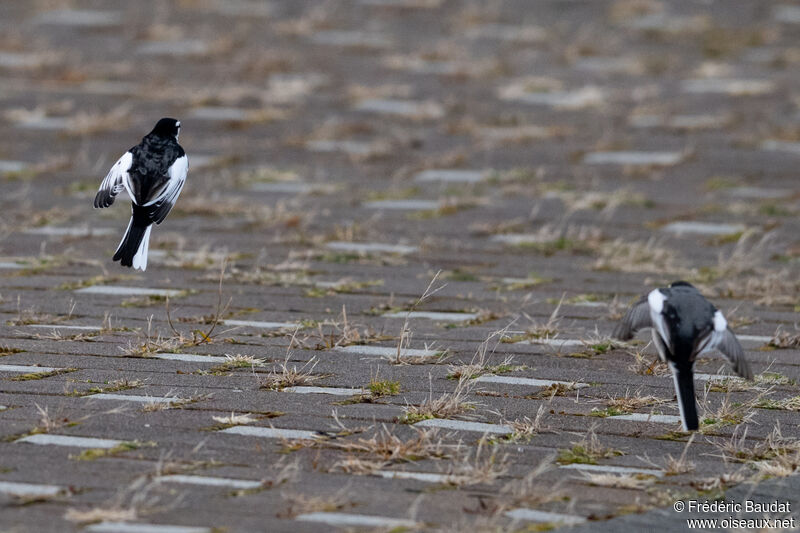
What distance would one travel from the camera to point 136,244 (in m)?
8.04

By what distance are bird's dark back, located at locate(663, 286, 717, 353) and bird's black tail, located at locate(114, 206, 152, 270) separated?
9.65 feet

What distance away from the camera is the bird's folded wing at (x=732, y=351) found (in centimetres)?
619

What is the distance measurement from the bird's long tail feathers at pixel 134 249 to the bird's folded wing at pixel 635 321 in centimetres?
266

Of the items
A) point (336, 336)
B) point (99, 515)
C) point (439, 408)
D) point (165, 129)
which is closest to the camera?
point (99, 515)

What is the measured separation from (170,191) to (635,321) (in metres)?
2.81

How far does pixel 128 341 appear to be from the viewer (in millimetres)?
7543

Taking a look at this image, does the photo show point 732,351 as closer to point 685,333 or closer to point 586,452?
point 685,333

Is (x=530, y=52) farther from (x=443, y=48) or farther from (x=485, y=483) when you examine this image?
(x=485, y=483)

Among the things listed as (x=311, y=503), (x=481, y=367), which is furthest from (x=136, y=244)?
(x=311, y=503)

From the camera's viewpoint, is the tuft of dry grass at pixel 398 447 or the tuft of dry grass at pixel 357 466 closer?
the tuft of dry grass at pixel 357 466

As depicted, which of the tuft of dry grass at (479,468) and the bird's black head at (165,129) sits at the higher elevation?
the bird's black head at (165,129)

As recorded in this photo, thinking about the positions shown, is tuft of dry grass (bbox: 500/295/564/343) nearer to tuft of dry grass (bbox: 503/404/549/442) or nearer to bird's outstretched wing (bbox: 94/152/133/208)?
tuft of dry grass (bbox: 503/404/549/442)

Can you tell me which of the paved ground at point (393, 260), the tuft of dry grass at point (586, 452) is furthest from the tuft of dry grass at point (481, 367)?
the tuft of dry grass at point (586, 452)
